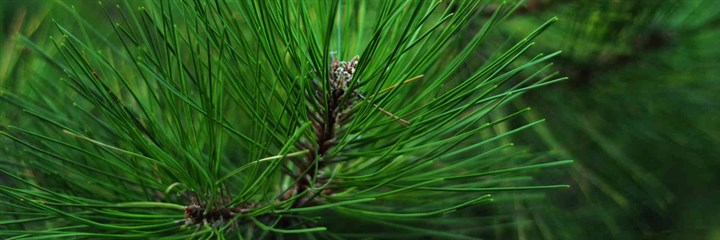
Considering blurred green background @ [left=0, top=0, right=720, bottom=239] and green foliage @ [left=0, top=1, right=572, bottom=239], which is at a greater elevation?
blurred green background @ [left=0, top=0, right=720, bottom=239]

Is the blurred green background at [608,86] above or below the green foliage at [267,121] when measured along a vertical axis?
above

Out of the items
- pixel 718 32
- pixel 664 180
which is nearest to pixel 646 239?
pixel 664 180

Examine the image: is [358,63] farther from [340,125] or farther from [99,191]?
[99,191]

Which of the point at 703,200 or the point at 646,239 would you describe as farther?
the point at 703,200

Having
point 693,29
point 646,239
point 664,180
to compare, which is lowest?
point 646,239

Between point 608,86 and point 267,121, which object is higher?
point 608,86

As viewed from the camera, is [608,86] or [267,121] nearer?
[267,121]

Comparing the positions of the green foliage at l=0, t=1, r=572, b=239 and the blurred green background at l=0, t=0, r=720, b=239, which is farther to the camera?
the blurred green background at l=0, t=0, r=720, b=239

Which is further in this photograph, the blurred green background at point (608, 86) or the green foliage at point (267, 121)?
the blurred green background at point (608, 86)
